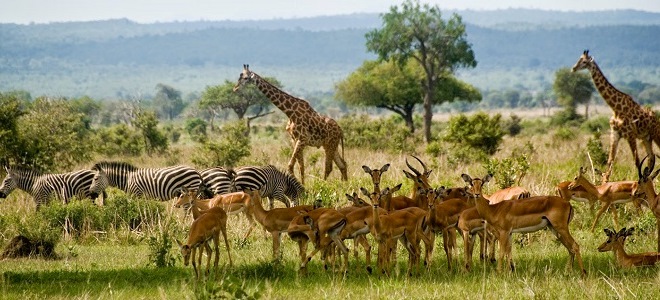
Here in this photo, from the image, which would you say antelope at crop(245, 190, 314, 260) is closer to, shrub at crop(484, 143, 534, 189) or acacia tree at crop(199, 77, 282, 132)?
shrub at crop(484, 143, 534, 189)

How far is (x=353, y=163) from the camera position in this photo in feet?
74.0

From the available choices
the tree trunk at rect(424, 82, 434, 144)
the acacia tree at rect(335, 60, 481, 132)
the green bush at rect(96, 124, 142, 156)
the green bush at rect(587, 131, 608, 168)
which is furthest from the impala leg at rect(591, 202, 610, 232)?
the acacia tree at rect(335, 60, 481, 132)

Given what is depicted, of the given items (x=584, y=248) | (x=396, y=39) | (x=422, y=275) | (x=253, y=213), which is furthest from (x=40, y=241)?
(x=396, y=39)

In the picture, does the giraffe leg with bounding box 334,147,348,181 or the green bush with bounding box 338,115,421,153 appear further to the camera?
the green bush with bounding box 338,115,421,153

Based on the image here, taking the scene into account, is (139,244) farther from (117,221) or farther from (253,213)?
(253,213)

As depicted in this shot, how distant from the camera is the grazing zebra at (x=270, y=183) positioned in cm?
1590

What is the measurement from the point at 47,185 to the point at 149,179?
1.67m

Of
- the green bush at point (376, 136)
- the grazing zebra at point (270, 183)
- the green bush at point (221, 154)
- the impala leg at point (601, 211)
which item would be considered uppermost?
the impala leg at point (601, 211)

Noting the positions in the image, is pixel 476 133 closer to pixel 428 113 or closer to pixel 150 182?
pixel 150 182

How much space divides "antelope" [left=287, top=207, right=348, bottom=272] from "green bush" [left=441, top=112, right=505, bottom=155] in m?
15.0

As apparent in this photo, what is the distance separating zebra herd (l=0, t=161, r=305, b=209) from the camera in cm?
1603

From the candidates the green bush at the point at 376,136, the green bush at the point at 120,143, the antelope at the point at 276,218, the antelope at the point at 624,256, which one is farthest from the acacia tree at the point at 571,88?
the antelope at the point at 276,218

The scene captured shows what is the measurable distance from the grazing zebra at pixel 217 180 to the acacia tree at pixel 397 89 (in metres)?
39.6

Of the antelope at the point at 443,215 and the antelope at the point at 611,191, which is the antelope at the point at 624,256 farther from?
the antelope at the point at 611,191
